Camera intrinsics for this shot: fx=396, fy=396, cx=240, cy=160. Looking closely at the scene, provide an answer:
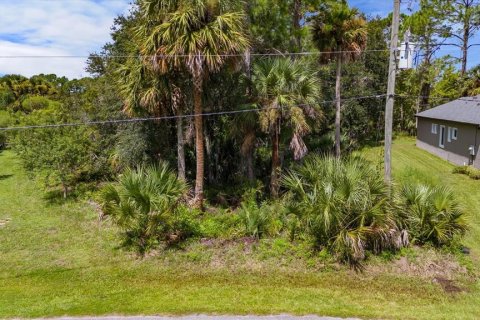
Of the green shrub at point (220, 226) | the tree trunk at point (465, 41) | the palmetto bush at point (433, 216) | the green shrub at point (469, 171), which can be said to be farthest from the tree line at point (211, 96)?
the tree trunk at point (465, 41)

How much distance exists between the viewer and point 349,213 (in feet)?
32.7

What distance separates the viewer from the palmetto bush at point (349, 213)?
9.81 meters

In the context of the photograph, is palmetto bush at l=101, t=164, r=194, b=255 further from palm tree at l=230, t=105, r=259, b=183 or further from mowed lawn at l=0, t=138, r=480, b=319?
palm tree at l=230, t=105, r=259, b=183

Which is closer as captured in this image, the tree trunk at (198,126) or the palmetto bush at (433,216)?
the palmetto bush at (433,216)

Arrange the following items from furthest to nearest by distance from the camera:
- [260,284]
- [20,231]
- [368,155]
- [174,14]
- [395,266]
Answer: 1. [368,155]
2. [20,231]
3. [174,14]
4. [395,266]
5. [260,284]

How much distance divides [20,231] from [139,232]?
525 centimetres

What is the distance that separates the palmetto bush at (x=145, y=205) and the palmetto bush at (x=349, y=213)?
11.6 ft

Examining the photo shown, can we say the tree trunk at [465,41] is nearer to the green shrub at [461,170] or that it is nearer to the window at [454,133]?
the window at [454,133]

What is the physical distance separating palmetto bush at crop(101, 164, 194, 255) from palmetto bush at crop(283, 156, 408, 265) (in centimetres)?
355

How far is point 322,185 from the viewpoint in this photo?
10383 mm

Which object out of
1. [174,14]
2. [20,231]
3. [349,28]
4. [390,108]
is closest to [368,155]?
[349,28]

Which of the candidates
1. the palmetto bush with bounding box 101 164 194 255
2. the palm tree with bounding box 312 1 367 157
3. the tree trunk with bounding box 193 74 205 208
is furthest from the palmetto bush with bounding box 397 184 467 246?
the palm tree with bounding box 312 1 367 157

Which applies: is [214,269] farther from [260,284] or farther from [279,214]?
[279,214]

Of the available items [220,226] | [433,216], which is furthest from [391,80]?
[220,226]
